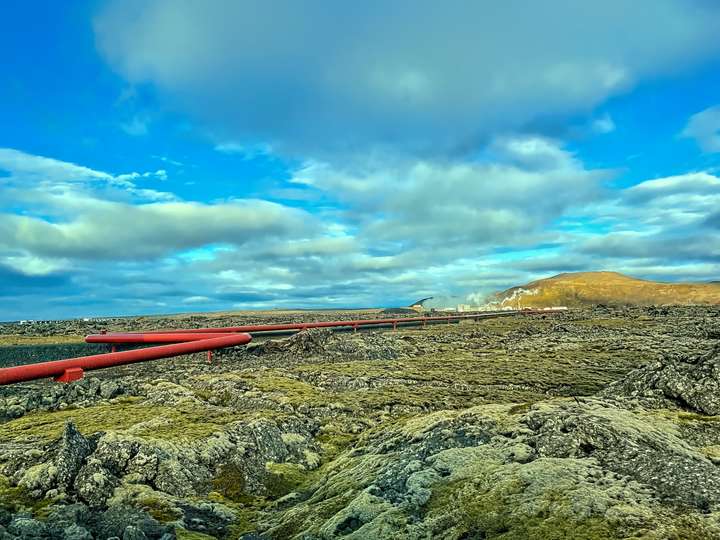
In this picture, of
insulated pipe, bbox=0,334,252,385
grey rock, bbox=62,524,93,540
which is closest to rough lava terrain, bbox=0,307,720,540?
grey rock, bbox=62,524,93,540

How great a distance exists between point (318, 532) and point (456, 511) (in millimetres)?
1661

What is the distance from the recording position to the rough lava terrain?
17.1 ft

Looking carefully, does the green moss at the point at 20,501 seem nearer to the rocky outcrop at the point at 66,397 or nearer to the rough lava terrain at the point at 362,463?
the rough lava terrain at the point at 362,463

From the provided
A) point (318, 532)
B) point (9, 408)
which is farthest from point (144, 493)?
point (9, 408)

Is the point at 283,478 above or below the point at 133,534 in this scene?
below

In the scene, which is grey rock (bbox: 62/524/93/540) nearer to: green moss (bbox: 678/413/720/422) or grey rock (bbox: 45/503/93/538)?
grey rock (bbox: 45/503/93/538)

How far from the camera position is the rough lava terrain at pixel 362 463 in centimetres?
520

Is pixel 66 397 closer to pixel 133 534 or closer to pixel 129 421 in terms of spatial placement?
pixel 129 421

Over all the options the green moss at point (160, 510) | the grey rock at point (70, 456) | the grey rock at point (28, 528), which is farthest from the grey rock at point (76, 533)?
the grey rock at point (70, 456)

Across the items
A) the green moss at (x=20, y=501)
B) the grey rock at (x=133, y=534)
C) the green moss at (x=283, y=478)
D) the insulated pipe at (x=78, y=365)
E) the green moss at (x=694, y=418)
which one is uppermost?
the insulated pipe at (x=78, y=365)

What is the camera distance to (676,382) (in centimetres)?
1016

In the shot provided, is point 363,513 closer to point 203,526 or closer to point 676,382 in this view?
point 203,526

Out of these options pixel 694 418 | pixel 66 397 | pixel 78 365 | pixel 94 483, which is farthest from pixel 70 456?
pixel 694 418

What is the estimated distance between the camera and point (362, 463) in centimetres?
774
